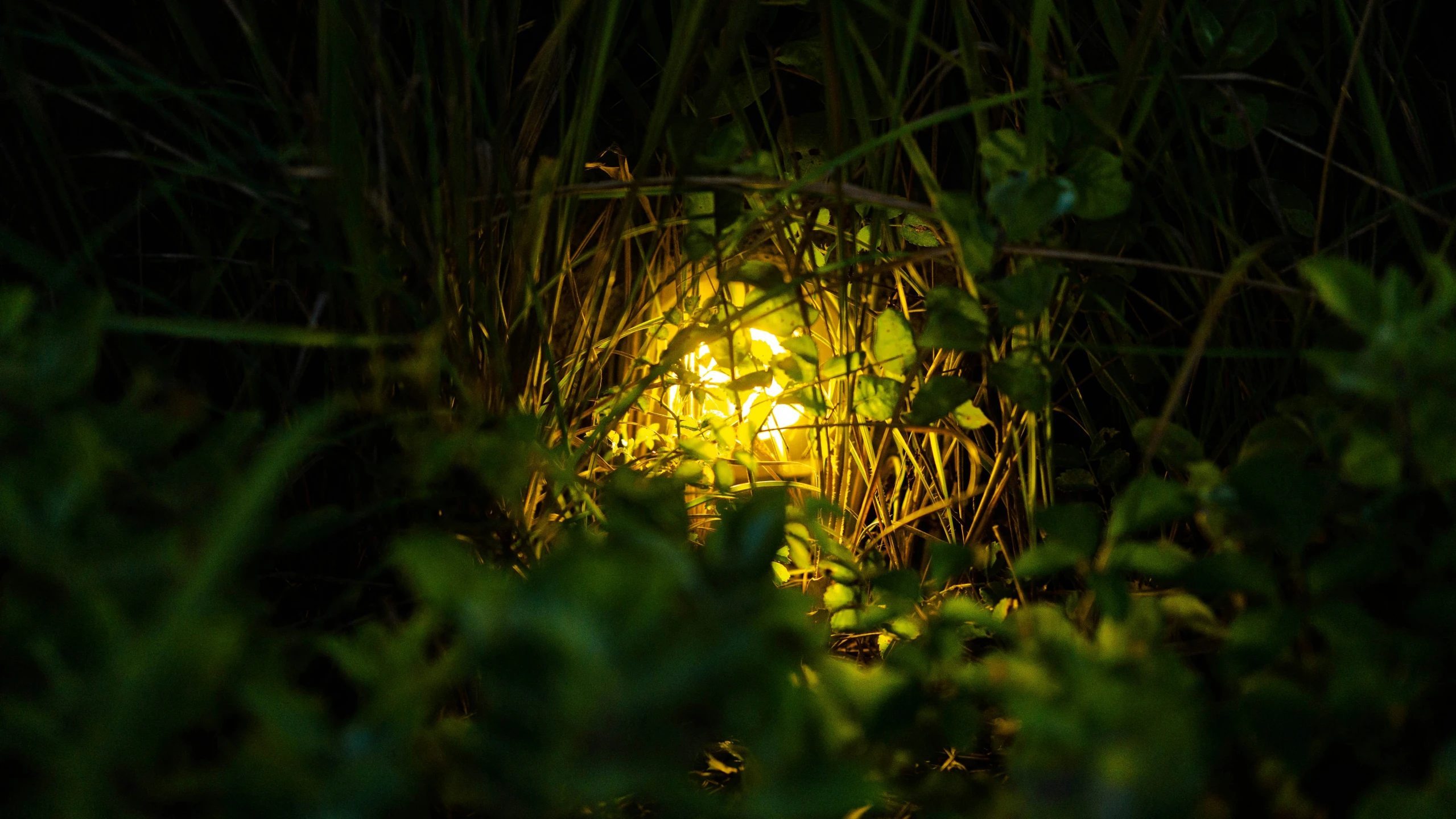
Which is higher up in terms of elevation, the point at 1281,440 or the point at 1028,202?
the point at 1028,202

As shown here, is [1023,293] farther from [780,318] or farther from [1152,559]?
[780,318]

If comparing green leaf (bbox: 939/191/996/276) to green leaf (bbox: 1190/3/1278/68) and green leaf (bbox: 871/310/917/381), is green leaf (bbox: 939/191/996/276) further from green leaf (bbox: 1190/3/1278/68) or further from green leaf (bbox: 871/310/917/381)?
green leaf (bbox: 1190/3/1278/68)

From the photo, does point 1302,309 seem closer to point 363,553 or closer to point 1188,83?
point 1188,83

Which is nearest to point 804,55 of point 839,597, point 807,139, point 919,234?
point 807,139

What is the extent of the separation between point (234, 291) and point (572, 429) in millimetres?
366

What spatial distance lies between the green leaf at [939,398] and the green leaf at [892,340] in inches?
3.0

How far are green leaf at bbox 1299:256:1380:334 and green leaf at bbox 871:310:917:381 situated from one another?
40 centimetres

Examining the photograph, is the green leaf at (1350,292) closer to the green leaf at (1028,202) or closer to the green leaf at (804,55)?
the green leaf at (1028,202)

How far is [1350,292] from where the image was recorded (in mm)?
461

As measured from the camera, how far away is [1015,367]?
2.35 feet

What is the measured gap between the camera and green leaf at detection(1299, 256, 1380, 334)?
457mm

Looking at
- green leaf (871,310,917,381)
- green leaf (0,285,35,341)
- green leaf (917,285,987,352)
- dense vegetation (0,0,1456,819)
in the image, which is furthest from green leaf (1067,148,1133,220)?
green leaf (0,285,35,341)

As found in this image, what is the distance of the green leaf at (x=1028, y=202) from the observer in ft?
2.09

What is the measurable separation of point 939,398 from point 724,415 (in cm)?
36
